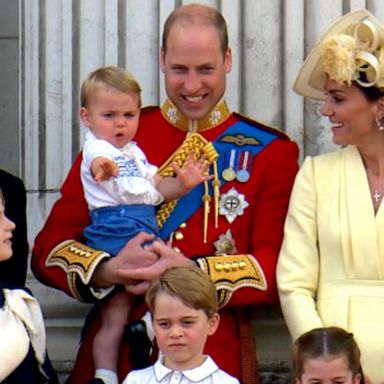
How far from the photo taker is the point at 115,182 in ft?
21.0

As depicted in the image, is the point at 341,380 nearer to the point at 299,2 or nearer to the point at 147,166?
the point at 147,166

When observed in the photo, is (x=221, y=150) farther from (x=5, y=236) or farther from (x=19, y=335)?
(x=19, y=335)

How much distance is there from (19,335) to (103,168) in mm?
580

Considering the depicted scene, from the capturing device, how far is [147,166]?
6.52 m

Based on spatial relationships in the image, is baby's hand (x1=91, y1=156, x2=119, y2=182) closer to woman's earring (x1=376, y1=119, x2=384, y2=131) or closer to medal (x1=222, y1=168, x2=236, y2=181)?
medal (x1=222, y1=168, x2=236, y2=181)

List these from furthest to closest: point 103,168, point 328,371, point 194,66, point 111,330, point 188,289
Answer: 1. point 194,66
2. point 111,330
3. point 103,168
4. point 188,289
5. point 328,371

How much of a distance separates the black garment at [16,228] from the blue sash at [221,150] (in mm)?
431

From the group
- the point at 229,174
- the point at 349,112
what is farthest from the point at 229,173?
the point at 349,112

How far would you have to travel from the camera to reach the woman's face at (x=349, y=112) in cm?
641

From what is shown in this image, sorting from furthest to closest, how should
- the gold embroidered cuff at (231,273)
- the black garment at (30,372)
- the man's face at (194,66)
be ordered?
1. the man's face at (194,66)
2. the gold embroidered cuff at (231,273)
3. the black garment at (30,372)

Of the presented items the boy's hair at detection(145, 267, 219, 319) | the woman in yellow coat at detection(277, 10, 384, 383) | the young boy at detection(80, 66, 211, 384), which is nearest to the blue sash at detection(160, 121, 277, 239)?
Result: the young boy at detection(80, 66, 211, 384)

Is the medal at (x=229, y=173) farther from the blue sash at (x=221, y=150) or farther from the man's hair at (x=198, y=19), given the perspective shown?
the man's hair at (x=198, y=19)

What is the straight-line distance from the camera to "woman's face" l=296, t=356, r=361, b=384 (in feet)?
19.3

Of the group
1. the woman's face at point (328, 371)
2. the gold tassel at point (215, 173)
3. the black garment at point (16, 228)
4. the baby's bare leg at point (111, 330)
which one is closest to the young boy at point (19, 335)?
the baby's bare leg at point (111, 330)
